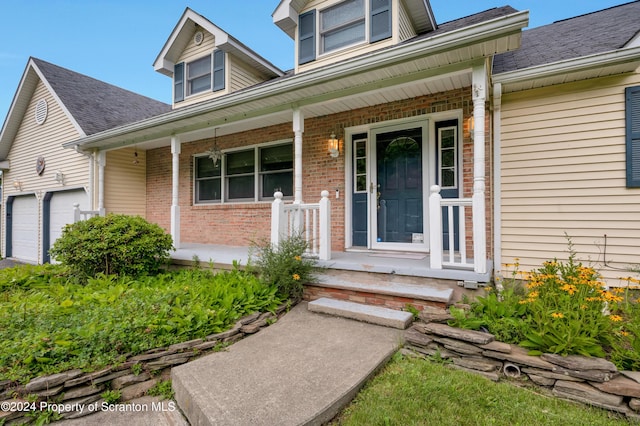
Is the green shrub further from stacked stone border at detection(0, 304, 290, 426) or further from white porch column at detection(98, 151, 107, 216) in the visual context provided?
white porch column at detection(98, 151, 107, 216)

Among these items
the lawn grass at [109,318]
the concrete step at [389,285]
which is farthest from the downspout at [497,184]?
the lawn grass at [109,318]

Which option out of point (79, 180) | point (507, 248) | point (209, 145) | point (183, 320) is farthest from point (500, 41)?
point (79, 180)

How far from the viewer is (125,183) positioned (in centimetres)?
862

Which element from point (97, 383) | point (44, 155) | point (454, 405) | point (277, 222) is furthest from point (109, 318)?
point (44, 155)

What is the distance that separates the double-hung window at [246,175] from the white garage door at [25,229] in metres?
6.64

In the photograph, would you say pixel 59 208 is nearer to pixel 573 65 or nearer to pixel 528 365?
pixel 528 365

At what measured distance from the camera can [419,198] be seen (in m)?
5.18

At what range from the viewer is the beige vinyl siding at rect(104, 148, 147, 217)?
8.39 meters

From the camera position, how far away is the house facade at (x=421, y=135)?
3.87 metres

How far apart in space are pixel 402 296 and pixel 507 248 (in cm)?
227

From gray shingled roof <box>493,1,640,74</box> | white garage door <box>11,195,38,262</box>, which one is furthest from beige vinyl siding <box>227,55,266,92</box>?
white garage door <box>11,195,38,262</box>

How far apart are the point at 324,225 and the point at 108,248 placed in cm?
349

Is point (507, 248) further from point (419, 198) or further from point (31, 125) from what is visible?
point (31, 125)

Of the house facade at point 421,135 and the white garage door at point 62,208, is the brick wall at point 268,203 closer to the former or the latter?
the house facade at point 421,135
